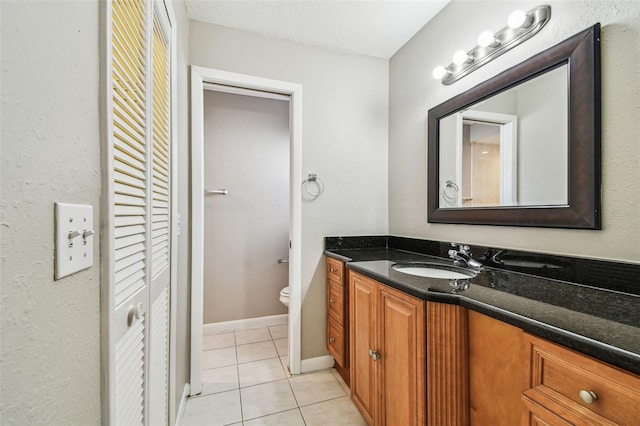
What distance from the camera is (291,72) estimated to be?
210 cm

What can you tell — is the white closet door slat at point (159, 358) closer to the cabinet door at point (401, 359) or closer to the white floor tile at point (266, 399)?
the white floor tile at point (266, 399)

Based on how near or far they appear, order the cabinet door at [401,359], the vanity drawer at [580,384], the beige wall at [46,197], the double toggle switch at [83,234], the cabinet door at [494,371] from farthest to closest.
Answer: the cabinet door at [401,359] < the cabinet door at [494,371] < the vanity drawer at [580,384] < the double toggle switch at [83,234] < the beige wall at [46,197]

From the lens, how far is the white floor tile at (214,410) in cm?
159

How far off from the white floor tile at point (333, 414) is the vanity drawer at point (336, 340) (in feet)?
0.74

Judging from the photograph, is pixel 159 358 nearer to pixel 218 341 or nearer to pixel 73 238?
pixel 73 238

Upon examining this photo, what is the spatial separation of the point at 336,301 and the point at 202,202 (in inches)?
45.5

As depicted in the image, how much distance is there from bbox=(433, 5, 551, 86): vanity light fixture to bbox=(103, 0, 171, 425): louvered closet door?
152 cm

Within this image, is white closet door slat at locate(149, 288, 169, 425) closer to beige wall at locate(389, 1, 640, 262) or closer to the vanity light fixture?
beige wall at locate(389, 1, 640, 262)

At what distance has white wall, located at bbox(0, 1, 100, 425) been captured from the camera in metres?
0.34

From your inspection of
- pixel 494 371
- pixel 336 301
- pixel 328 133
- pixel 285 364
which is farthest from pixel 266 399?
pixel 328 133

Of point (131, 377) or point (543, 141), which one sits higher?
point (543, 141)

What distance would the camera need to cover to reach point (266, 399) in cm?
177

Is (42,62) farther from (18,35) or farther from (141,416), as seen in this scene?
(141,416)

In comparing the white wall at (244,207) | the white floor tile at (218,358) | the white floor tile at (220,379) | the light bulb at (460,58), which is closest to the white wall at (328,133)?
Result: the white floor tile at (220,379)
